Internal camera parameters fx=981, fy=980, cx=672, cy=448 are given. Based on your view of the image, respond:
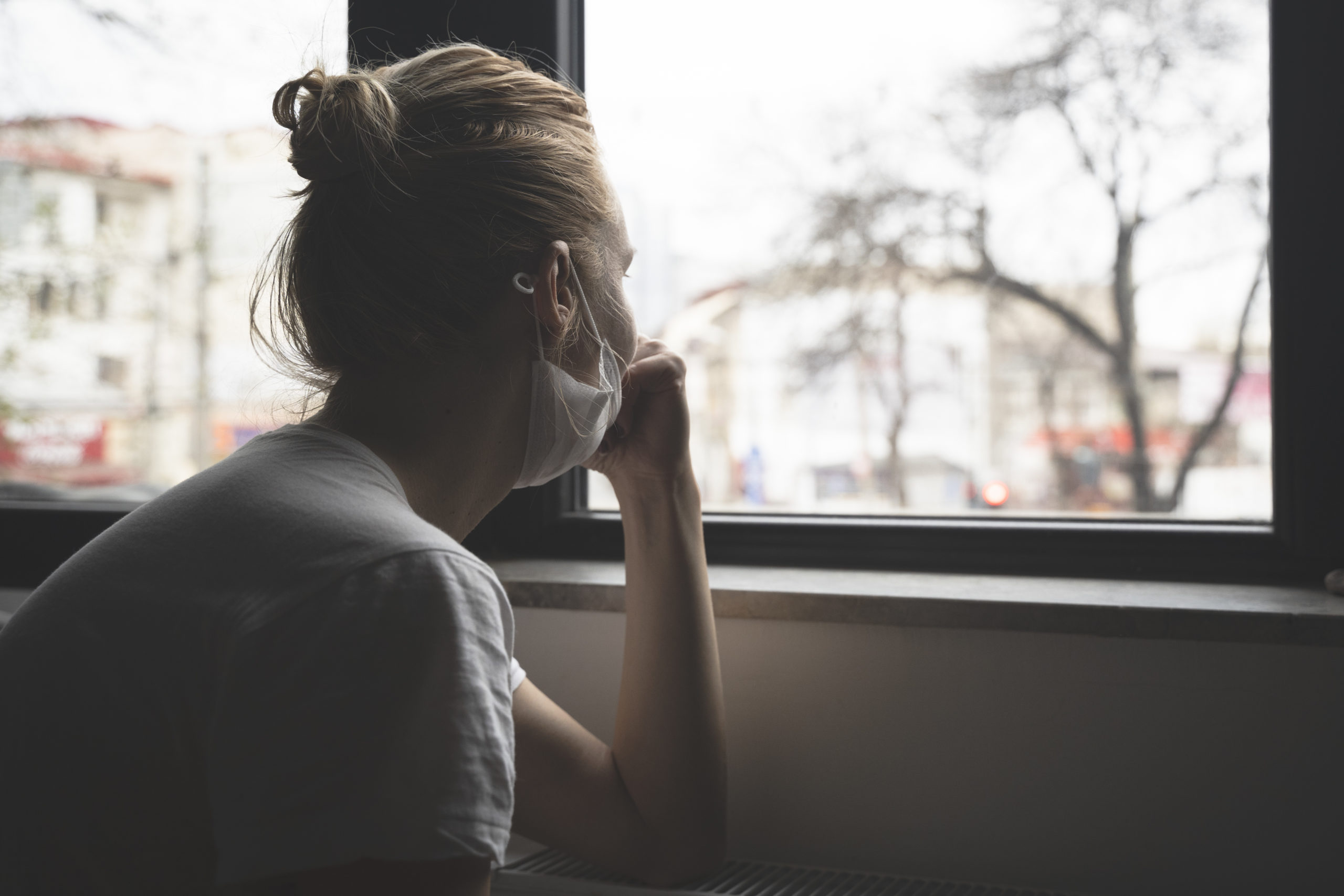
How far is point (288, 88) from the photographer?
2.49 ft

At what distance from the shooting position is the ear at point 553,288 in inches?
30.3

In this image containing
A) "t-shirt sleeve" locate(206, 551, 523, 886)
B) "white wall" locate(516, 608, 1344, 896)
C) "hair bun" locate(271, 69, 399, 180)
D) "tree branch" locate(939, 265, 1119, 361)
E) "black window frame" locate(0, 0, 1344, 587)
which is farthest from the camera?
"tree branch" locate(939, 265, 1119, 361)

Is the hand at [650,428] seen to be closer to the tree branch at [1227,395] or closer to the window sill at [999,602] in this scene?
the window sill at [999,602]

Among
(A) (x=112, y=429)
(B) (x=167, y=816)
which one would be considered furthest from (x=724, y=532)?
(A) (x=112, y=429)

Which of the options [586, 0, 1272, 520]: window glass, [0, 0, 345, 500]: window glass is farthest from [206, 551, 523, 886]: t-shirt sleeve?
[0, 0, 345, 500]: window glass

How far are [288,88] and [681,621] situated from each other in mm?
583

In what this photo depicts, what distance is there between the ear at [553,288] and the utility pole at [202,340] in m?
1.02

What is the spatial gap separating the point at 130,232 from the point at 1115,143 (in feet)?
4.84

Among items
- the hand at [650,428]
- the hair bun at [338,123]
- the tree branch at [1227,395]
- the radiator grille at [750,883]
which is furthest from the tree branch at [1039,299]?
the hair bun at [338,123]

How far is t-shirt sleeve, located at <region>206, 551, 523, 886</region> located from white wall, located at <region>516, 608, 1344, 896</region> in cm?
55

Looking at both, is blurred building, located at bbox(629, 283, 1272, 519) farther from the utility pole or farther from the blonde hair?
the utility pole

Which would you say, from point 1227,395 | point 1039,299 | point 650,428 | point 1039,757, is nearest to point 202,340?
point 650,428

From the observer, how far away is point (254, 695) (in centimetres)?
51

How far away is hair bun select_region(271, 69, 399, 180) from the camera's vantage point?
28.7 inches
